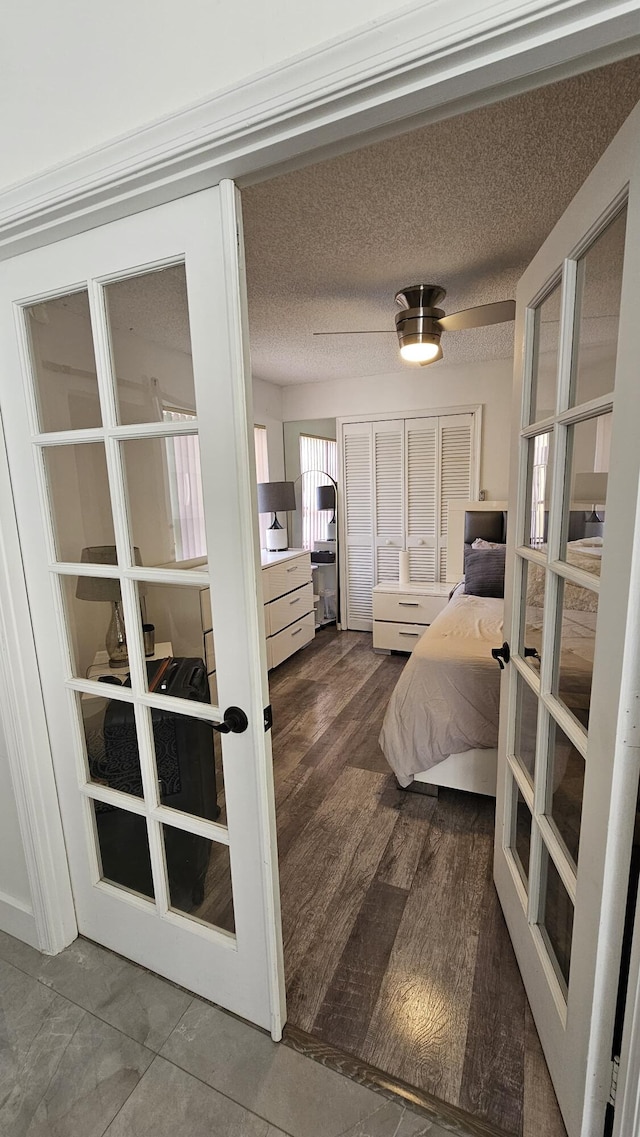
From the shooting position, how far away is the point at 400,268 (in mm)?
2141

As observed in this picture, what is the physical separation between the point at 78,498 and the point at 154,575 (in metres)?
0.33

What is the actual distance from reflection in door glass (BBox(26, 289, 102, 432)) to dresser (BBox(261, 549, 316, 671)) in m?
2.23

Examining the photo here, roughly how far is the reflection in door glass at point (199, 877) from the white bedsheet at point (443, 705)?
43.3 inches

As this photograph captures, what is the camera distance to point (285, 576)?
12.7 ft

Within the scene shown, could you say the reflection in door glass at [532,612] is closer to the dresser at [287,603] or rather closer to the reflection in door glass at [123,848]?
the reflection in door glass at [123,848]

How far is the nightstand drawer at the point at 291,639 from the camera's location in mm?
3707

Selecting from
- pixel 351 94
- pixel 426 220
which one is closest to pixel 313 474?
pixel 426 220

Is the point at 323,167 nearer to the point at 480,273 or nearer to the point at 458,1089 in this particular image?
the point at 480,273

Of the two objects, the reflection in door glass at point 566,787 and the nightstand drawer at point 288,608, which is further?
the nightstand drawer at point 288,608

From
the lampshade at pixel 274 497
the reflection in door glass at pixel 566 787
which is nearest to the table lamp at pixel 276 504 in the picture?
the lampshade at pixel 274 497

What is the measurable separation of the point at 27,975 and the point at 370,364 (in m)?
4.01

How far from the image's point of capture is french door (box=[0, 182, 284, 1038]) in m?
1.02

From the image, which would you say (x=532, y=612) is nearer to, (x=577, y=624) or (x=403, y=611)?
(x=577, y=624)

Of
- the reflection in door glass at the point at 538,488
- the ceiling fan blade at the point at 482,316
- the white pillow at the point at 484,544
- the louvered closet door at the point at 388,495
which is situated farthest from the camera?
the louvered closet door at the point at 388,495
